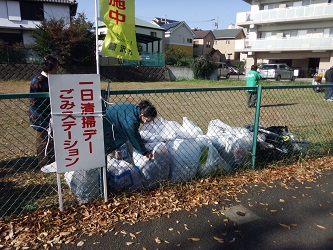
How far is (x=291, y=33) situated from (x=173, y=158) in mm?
30713

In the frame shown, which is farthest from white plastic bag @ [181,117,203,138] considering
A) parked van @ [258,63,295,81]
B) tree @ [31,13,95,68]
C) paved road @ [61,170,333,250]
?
parked van @ [258,63,295,81]

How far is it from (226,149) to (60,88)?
227 cm

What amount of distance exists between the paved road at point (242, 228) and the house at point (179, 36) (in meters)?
36.4

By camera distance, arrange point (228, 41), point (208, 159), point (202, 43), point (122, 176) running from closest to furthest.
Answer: point (122, 176), point (208, 159), point (202, 43), point (228, 41)

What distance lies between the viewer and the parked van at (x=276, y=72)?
75.5 feet

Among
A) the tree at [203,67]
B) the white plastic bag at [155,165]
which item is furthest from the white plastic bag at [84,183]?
the tree at [203,67]

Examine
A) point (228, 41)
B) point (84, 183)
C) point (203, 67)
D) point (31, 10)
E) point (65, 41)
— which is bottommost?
point (84, 183)

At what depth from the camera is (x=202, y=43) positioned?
4503cm

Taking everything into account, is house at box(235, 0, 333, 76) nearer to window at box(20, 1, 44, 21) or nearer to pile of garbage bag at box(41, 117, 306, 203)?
window at box(20, 1, 44, 21)

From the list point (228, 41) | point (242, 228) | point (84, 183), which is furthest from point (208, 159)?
point (228, 41)

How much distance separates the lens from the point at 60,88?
86.6 inches

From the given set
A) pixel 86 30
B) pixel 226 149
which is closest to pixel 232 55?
pixel 86 30

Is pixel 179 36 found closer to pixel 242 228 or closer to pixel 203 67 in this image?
pixel 203 67

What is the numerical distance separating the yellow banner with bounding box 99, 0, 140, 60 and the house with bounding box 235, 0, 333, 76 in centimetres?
2781
